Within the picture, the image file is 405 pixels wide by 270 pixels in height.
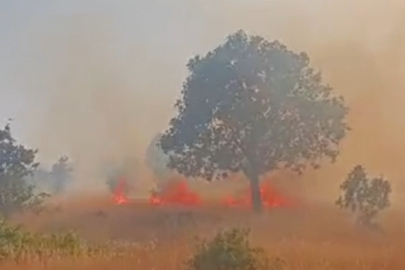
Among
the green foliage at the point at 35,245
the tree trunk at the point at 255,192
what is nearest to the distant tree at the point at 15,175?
the green foliage at the point at 35,245

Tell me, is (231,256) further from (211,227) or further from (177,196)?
(177,196)

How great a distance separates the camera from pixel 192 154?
10141 millimetres

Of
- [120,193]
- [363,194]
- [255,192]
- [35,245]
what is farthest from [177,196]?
[363,194]

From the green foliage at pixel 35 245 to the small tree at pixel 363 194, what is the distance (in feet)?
11.9

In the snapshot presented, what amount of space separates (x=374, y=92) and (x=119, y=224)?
13.0 feet

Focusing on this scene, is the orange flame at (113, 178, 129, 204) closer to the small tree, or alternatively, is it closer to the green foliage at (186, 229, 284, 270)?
the small tree

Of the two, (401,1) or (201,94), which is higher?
(401,1)

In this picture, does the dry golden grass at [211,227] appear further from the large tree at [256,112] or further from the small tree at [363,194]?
the large tree at [256,112]

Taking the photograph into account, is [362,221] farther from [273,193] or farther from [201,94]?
[201,94]

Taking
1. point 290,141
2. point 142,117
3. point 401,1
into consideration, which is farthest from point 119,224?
point 401,1

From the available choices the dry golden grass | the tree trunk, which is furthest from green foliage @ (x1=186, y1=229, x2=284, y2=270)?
the tree trunk

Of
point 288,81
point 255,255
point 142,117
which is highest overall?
point 288,81

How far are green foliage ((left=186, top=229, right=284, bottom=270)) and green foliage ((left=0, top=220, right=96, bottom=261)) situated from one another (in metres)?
1.56

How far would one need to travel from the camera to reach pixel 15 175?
9.70 metres
